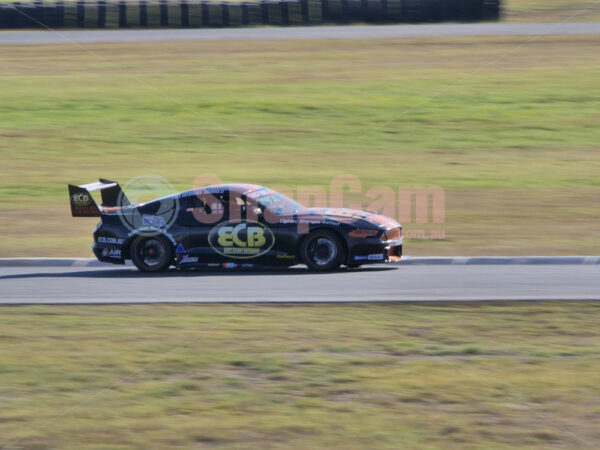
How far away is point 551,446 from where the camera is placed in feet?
18.2

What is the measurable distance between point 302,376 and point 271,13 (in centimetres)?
2866

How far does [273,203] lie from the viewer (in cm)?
1168

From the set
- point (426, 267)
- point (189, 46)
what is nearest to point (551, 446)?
point (426, 267)

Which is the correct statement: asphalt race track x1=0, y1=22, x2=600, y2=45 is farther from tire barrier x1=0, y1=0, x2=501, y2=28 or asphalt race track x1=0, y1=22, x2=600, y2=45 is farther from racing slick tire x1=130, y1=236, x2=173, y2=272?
racing slick tire x1=130, y1=236, x2=173, y2=272

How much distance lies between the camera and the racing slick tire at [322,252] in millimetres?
11469

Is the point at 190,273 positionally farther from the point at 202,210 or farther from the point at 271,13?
the point at 271,13

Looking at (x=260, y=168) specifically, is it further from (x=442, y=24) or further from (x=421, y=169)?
(x=442, y=24)

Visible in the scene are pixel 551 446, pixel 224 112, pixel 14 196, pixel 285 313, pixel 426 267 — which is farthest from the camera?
pixel 224 112

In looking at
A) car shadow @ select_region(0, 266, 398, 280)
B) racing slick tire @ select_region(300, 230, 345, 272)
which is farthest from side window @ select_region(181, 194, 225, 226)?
racing slick tire @ select_region(300, 230, 345, 272)

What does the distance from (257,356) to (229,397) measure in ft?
3.48

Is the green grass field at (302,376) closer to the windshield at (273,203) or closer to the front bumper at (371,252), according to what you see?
the front bumper at (371,252)

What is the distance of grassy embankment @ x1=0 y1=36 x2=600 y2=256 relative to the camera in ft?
53.0

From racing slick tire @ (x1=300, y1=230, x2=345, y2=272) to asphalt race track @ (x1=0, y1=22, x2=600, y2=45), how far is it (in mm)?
20998

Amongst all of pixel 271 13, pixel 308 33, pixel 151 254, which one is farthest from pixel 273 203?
pixel 271 13
